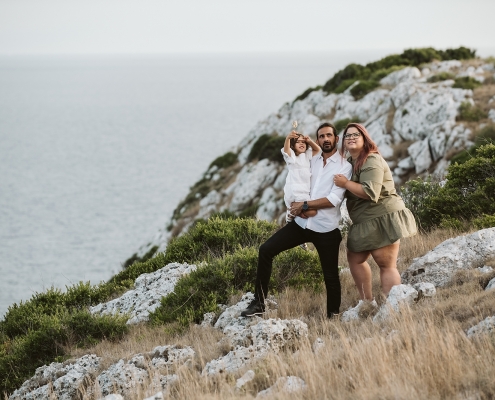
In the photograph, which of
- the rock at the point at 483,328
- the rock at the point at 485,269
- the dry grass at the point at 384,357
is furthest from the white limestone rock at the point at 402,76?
the rock at the point at 483,328

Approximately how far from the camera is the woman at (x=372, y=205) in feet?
18.9

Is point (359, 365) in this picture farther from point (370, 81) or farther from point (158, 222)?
point (158, 222)

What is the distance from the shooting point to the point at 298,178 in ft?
20.0

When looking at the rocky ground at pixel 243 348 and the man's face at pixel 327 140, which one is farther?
the man's face at pixel 327 140

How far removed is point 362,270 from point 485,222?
326 cm

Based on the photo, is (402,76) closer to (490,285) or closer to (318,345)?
(490,285)

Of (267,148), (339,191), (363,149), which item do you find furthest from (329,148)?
(267,148)

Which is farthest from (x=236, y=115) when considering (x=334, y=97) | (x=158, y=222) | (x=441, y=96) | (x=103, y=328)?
(x=103, y=328)

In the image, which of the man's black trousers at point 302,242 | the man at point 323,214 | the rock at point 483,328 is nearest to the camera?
the rock at point 483,328

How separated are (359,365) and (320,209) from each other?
1922 millimetres

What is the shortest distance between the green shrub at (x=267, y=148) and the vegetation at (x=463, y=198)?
1710 cm

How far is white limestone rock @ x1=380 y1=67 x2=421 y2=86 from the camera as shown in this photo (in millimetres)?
28298

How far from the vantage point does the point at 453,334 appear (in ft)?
15.9

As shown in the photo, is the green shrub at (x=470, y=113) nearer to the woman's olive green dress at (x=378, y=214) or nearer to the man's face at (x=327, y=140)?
the woman's olive green dress at (x=378, y=214)
